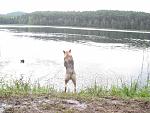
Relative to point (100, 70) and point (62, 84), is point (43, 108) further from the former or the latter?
point (100, 70)

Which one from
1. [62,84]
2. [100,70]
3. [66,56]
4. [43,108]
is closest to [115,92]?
[66,56]

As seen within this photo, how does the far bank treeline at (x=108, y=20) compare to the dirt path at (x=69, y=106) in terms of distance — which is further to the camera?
the far bank treeline at (x=108, y=20)

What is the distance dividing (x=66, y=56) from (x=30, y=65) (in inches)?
1490

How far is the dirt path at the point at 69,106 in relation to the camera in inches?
319

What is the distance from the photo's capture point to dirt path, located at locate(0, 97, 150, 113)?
8102 mm

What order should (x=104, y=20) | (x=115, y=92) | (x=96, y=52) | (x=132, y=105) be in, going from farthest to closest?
(x=104, y=20), (x=96, y=52), (x=115, y=92), (x=132, y=105)

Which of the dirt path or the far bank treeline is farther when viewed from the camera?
the far bank treeline

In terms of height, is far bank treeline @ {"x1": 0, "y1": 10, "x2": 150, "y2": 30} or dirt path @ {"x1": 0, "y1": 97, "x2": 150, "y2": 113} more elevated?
dirt path @ {"x1": 0, "y1": 97, "x2": 150, "y2": 113}

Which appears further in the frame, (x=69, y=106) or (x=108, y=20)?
(x=108, y=20)

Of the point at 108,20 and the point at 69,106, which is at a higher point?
the point at 69,106

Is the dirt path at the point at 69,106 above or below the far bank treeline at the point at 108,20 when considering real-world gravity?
above

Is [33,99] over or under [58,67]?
over

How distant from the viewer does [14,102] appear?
28.5 ft

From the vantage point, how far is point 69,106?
27.7ft
